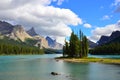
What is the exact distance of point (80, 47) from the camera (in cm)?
15525

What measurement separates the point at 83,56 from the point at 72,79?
101 meters

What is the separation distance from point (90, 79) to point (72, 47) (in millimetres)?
103265

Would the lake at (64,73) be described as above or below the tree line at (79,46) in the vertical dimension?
below

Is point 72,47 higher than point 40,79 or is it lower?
higher

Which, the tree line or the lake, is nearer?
the lake

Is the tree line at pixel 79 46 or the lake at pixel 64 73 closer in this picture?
the lake at pixel 64 73

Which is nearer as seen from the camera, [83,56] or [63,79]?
[63,79]

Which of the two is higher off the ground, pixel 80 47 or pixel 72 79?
pixel 80 47

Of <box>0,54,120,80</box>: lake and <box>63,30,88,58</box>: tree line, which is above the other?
<box>63,30,88,58</box>: tree line

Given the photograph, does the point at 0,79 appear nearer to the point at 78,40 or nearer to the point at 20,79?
the point at 20,79

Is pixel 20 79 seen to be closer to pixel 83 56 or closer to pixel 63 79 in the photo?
pixel 63 79

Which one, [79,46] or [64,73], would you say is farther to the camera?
[79,46]

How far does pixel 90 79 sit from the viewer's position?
5594 centimetres

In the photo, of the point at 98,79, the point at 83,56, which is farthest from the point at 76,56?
the point at 98,79
